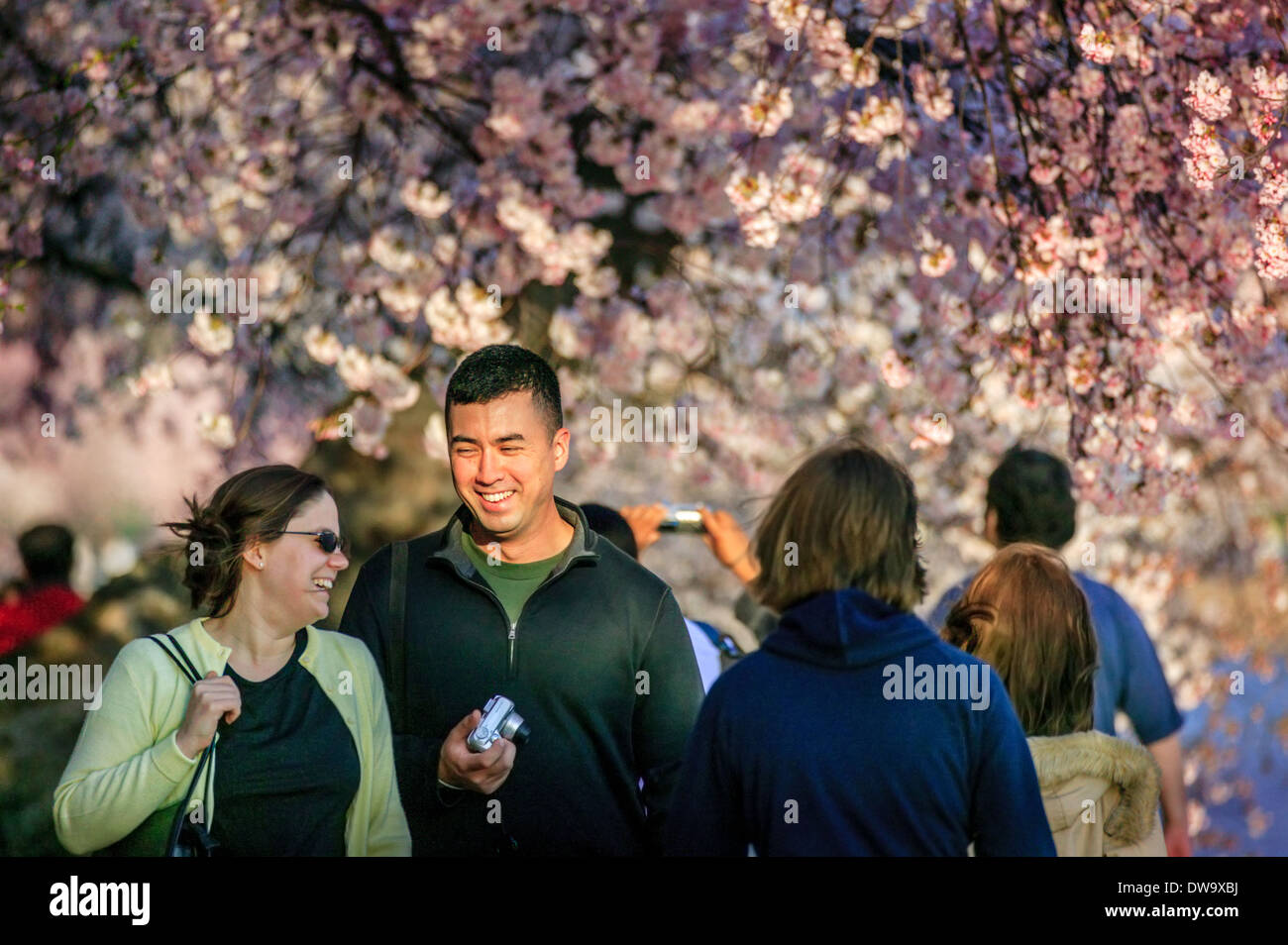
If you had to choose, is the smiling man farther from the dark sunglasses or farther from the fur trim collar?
the fur trim collar

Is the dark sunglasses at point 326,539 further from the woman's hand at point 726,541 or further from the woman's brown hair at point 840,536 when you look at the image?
the woman's hand at point 726,541

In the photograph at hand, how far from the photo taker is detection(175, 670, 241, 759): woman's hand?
2.73 meters

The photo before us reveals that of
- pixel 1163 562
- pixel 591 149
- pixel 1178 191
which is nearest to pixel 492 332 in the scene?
pixel 591 149

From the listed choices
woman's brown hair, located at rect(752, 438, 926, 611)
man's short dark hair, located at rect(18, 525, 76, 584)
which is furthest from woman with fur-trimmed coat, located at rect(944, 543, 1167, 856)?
man's short dark hair, located at rect(18, 525, 76, 584)

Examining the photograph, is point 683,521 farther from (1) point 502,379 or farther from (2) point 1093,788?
(2) point 1093,788

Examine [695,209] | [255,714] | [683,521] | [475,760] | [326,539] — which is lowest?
[475,760]

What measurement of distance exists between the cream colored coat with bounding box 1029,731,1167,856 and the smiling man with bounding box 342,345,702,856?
2.55 feet

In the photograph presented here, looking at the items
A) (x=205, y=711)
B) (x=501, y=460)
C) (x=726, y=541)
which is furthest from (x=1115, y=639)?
(x=205, y=711)

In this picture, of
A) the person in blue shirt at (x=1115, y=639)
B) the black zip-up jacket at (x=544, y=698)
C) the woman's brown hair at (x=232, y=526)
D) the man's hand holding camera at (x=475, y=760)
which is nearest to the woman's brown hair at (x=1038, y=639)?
the person in blue shirt at (x=1115, y=639)

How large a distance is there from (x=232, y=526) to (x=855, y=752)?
1469 mm

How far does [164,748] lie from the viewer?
9.02 ft

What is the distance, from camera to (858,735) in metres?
2.35

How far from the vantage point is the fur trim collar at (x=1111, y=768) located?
2.96 m
